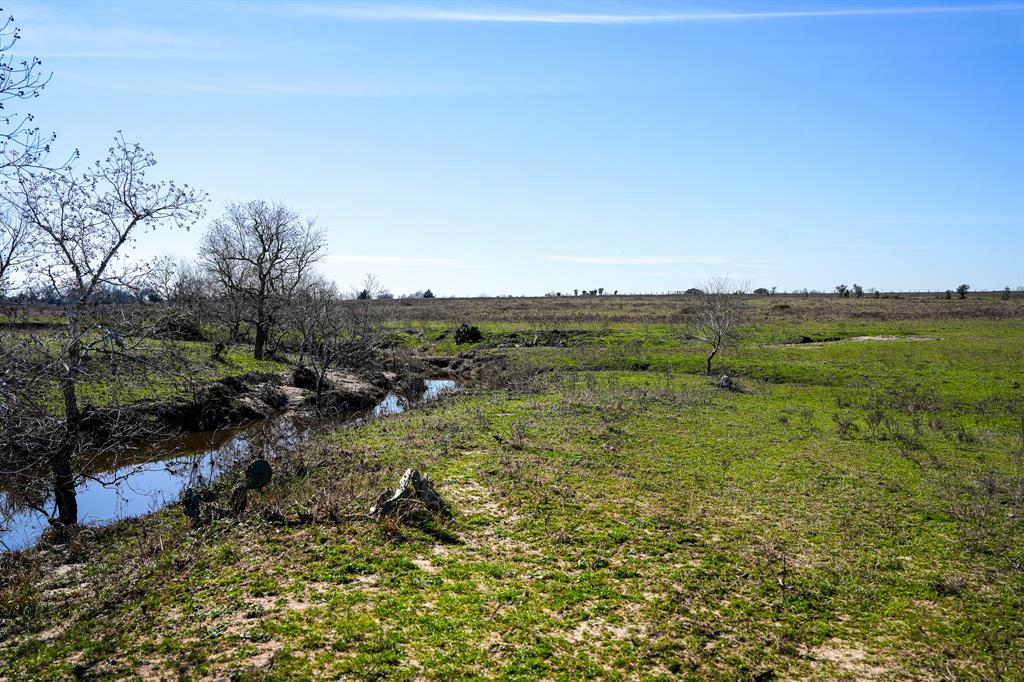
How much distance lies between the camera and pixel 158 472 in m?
21.9

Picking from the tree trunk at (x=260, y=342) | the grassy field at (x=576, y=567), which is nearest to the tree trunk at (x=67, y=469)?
the grassy field at (x=576, y=567)

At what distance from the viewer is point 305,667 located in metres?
7.53

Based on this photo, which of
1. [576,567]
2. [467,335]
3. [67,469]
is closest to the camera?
[576,567]

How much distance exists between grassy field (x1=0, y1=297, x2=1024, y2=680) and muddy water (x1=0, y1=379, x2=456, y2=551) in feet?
6.59

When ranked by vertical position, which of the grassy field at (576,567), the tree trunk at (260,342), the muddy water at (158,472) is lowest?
the muddy water at (158,472)

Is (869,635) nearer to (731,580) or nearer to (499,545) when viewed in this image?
(731,580)

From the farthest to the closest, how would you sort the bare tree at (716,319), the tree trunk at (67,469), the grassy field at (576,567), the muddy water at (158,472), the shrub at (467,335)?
the shrub at (467,335), the bare tree at (716,319), the muddy water at (158,472), the tree trunk at (67,469), the grassy field at (576,567)

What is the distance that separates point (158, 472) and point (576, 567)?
18615 millimetres

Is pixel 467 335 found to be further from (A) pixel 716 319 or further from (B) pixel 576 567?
(B) pixel 576 567

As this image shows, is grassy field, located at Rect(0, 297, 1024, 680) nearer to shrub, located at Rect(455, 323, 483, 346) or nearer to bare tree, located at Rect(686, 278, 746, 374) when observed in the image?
bare tree, located at Rect(686, 278, 746, 374)

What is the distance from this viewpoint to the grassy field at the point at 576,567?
807 cm

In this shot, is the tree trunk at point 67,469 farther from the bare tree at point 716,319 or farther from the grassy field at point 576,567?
the bare tree at point 716,319

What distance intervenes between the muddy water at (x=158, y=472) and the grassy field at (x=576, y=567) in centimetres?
201

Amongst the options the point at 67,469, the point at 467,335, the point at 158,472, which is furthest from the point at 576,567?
the point at 467,335
